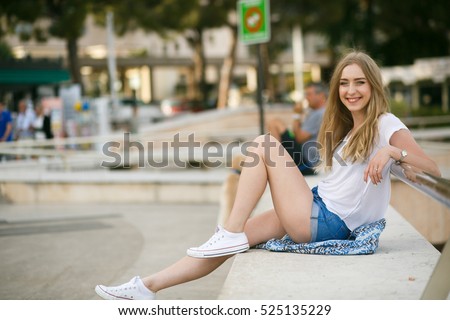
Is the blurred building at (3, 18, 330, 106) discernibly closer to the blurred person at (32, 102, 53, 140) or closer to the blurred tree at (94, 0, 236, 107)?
the blurred tree at (94, 0, 236, 107)

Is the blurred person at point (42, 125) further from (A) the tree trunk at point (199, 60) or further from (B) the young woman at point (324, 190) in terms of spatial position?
(A) the tree trunk at point (199, 60)

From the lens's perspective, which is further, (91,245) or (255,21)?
(255,21)

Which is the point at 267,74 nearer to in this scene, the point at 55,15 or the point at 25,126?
the point at 55,15

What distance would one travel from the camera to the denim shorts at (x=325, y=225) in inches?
161

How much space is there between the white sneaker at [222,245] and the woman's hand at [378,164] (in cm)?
71

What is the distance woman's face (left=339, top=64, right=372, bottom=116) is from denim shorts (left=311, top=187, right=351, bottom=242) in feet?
1.87

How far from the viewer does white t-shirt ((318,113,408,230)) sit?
4.06 metres

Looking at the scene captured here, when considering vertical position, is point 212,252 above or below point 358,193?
below

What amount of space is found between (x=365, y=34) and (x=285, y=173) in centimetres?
3327

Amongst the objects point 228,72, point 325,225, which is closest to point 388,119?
point 325,225

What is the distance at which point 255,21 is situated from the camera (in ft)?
32.6

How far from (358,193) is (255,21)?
6.17 meters

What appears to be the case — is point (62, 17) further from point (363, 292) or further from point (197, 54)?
point (363, 292)

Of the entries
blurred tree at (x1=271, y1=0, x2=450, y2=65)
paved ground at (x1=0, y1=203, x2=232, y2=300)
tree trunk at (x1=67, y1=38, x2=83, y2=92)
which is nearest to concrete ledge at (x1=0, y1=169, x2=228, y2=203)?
paved ground at (x1=0, y1=203, x2=232, y2=300)
